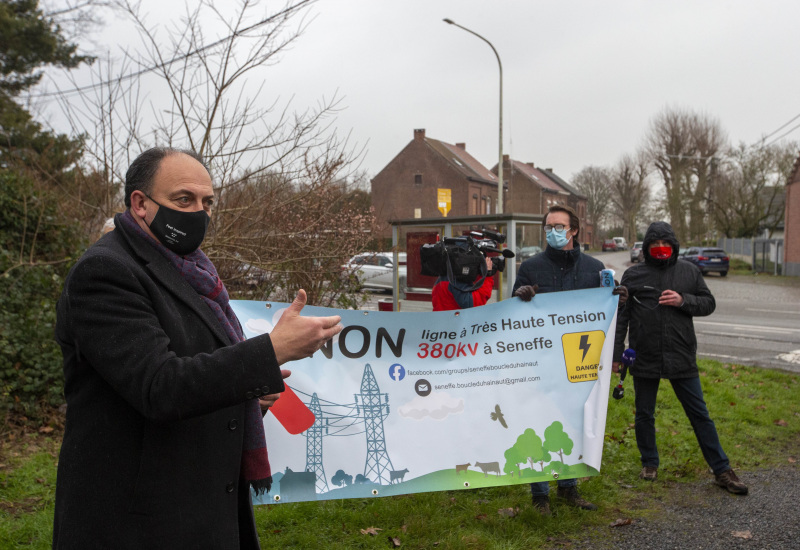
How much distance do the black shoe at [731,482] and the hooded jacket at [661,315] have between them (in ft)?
2.50

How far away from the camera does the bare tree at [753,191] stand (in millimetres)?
40562

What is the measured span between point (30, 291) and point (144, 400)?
259 inches

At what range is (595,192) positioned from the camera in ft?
281

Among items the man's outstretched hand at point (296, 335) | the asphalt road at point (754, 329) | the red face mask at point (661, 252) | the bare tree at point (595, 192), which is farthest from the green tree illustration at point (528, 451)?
the bare tree at point (595, 192)

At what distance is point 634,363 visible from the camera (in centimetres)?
499

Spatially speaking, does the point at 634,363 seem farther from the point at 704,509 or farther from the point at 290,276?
the point at 290,276

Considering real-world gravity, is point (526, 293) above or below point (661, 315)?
above

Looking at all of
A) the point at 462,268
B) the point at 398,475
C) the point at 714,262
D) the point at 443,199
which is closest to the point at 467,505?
the point at 398,475

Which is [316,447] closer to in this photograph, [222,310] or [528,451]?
[528,451]

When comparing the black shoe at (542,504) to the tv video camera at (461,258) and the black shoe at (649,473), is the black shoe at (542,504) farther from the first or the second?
the tv video camera at (461,258)

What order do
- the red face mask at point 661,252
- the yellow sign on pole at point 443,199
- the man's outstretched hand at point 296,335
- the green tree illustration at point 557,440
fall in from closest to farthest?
the man's outstretched hand at point 296,335, the green tree illustration at point 557,440, the red face mask at point 661,252, the yellow sign on pole at point 443,199

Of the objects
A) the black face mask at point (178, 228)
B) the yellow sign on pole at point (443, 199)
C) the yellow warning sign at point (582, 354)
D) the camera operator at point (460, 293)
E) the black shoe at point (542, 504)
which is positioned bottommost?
the black shoe at point (542, 504)

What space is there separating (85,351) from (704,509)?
170 inches

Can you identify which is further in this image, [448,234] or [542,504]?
[448,234]
